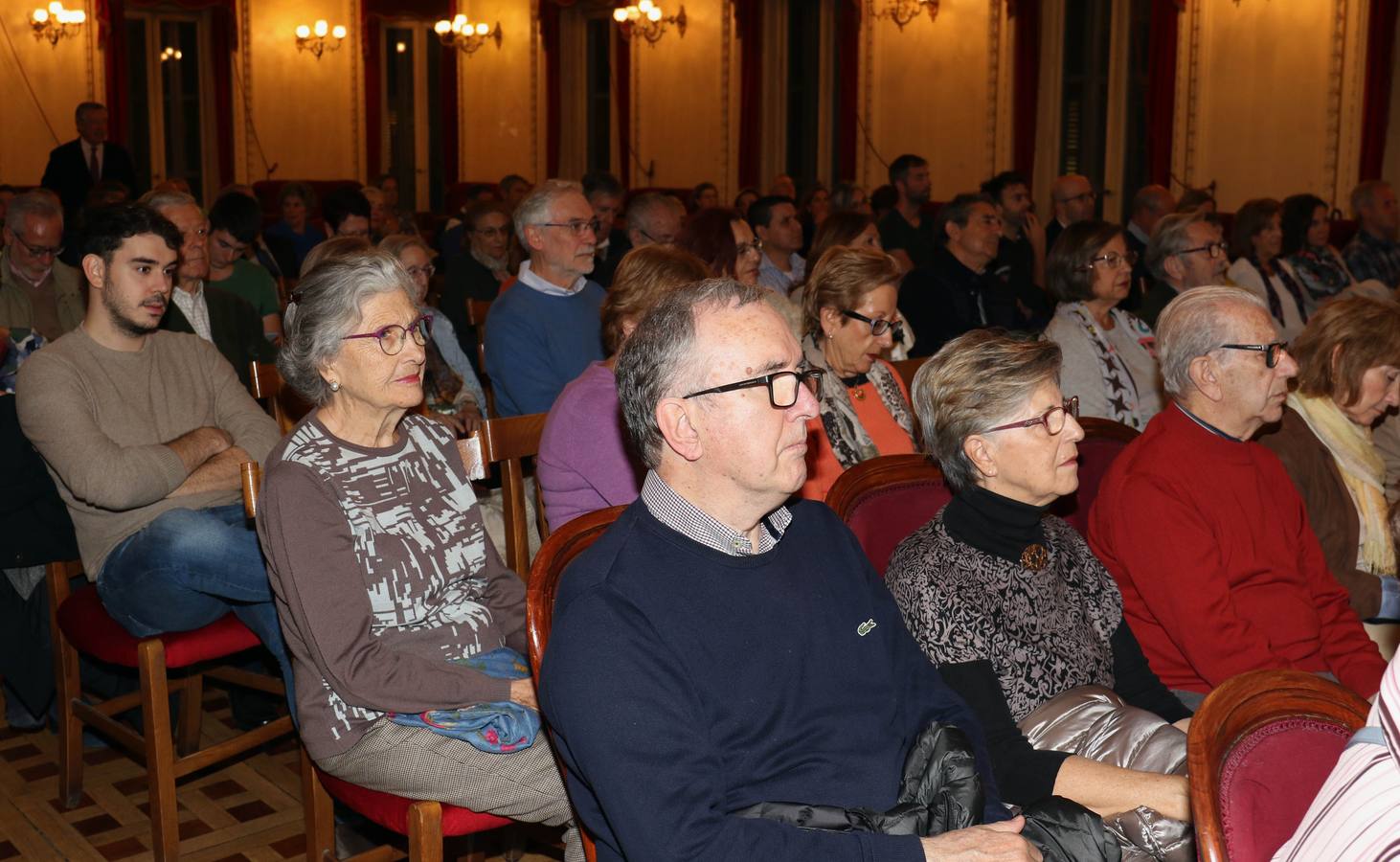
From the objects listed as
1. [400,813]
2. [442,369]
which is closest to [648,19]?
[442,369]

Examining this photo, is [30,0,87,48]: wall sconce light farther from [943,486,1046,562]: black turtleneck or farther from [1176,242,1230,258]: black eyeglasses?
[943,486,1046,562]: black turtleneck

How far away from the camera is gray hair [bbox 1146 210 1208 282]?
197 inches

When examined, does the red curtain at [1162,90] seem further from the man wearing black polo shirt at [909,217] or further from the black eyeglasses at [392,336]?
the black eyeglasses at [392,336]

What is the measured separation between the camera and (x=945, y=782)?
1703 mm

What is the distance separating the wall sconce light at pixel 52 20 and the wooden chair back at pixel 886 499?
1316 cm

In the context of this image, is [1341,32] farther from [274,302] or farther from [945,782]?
[945,782]

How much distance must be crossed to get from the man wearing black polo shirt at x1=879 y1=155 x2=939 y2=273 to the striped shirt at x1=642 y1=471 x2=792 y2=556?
6422 mm

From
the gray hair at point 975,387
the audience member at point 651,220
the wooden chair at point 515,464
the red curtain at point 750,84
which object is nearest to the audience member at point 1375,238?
the audience member at point 651,220

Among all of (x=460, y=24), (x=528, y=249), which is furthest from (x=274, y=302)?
(x=460, y=24)

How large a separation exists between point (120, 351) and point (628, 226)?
11.1 feet

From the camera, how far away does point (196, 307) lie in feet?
14.5

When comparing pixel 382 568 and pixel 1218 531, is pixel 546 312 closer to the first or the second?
pixel 382 568

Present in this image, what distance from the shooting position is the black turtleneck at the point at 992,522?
2178mm

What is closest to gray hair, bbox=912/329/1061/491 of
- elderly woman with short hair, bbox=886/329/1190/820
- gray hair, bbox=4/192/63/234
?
elderly woman with short hair, bbox=886/329/1190/820
